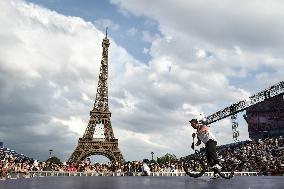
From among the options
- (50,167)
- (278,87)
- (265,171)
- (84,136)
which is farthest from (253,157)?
(84,136)

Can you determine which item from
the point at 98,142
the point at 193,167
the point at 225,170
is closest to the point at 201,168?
the point at 225,170

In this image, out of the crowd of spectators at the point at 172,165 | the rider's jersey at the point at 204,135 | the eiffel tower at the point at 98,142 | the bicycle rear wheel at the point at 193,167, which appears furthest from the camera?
the eiffel tower at the point at 98,142

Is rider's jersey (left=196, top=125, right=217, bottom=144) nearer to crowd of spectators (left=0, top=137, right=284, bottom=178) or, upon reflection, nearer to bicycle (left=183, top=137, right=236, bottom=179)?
bicycle (left=183, top=137, right=236, bottom=179)

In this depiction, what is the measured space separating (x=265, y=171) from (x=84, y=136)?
40.5 meters

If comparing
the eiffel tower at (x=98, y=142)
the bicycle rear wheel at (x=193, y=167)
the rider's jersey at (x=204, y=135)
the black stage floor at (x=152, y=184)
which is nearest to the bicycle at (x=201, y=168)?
the bicycle rear wheel at (x=193, y=167)

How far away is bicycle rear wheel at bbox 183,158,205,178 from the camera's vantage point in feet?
47.2

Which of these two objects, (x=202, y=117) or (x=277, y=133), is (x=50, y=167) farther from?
(x=277, y=133)

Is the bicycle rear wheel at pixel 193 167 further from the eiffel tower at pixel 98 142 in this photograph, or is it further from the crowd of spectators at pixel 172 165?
the eiffel tower at pixel 98 142

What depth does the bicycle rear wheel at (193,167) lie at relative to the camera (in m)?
14.4

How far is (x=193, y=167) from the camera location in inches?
628

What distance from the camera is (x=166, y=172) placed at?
1422 inches

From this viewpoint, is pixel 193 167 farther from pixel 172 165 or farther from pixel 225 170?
pixel 172 165

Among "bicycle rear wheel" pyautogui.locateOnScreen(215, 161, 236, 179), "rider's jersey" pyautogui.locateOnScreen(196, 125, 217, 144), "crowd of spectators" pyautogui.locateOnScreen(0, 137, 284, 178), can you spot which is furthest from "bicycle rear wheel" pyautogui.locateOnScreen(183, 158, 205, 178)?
"crowd of spectators" pyautogui.locateOnScreen(0, 137, 284, 178)

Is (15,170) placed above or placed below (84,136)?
below
